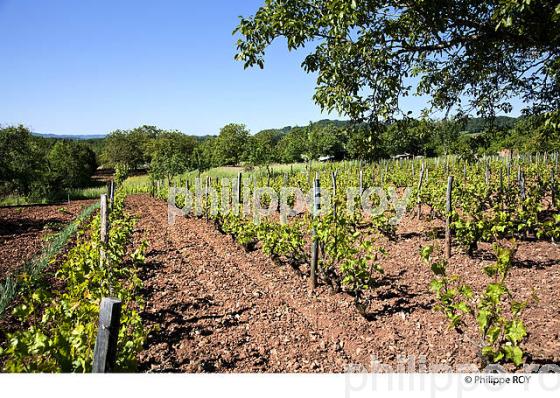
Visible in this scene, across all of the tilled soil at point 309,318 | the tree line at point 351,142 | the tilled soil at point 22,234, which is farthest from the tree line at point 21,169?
the tilled soil at point 309,318

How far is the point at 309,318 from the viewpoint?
485cm

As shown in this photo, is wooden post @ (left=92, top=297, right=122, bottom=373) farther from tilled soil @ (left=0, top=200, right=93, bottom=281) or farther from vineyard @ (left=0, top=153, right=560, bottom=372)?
tilled soil @ (left=0, top=200, right=93, bottom=281)

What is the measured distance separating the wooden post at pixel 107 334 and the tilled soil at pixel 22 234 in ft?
18.7

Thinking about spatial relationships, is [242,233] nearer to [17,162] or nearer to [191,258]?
[191,258]

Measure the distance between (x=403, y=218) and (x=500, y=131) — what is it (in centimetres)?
603

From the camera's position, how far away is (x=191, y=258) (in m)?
7.80

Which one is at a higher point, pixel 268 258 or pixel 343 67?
pixel 343 67

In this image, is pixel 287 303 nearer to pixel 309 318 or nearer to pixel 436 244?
pixel 309 318

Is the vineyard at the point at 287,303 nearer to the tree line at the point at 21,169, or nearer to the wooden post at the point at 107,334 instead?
the wooden post at the point at 107,334

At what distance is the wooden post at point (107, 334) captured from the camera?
218 cm

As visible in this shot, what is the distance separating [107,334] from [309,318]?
10.2 feet

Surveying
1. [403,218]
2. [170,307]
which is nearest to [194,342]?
[170,307]

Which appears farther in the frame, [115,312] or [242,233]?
[242,233]

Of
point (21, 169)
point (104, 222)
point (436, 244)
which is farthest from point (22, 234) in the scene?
point (21, 169)
